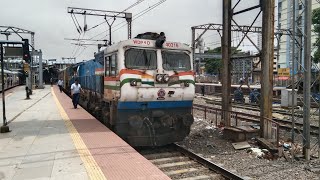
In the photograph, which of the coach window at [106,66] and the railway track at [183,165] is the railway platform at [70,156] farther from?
the coach window at [106,66]

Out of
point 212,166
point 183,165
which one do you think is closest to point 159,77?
point 183,165

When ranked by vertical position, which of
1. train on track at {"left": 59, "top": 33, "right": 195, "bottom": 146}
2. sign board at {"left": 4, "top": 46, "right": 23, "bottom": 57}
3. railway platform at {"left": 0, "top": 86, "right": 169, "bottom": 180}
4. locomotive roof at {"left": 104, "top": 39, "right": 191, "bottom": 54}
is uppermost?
locomotive roof at {"left": 104, "top": 39, "right": 191, "bottom": 54}

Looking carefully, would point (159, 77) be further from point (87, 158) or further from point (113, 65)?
point (87, 158)

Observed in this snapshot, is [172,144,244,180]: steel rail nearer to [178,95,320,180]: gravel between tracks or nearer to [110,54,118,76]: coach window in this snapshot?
[178,95,320,180]: gravel between tracks

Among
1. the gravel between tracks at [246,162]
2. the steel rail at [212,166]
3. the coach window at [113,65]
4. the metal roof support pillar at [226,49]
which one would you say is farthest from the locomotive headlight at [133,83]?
the metal roof support pillar at [226,49]

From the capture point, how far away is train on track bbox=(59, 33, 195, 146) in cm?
1027

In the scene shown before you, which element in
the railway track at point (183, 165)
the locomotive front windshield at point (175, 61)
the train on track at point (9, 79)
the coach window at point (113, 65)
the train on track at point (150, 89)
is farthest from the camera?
the train on track at point (9, 79)

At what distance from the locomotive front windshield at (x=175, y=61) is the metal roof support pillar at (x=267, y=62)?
277 cm

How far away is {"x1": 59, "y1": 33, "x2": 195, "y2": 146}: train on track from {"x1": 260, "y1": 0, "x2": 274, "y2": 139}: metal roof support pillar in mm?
2679

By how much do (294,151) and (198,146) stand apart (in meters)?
3.08

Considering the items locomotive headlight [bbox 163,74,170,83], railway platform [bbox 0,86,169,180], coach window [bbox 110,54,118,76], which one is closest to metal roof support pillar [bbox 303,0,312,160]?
locomotive headlight [bbox 163,74,170,83]

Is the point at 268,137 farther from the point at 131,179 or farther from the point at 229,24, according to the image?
the point at 131,179

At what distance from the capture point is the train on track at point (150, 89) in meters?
10.3

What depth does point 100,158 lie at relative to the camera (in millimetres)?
7605
